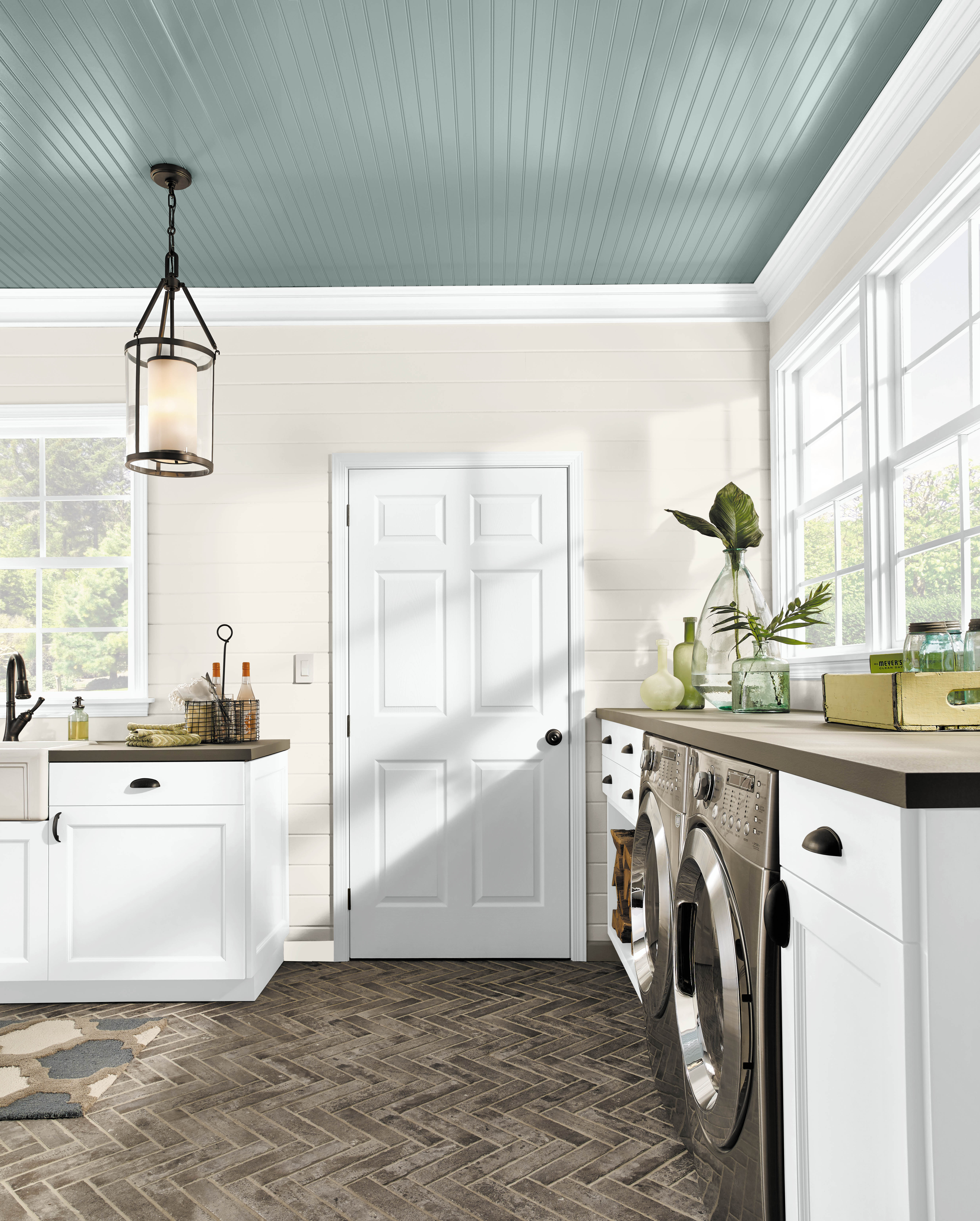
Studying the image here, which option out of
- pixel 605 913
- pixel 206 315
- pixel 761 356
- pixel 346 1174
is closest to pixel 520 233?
pixel 761 356

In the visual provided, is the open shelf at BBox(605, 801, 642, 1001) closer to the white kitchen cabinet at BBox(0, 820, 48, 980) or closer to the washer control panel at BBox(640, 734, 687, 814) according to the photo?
the washer control panel at BBox(640, 734, 687, 814)

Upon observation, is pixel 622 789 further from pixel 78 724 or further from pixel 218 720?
pixel 78 724

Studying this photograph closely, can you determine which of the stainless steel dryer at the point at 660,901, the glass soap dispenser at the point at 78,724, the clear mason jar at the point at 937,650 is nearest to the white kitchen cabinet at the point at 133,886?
the glass soap dispenser at the point at 78,724

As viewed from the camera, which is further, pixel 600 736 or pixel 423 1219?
pixel 600 736

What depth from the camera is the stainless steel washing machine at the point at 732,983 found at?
52.9 inches

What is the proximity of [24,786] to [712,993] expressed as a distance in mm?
2495

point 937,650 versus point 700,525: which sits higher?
point 700,525

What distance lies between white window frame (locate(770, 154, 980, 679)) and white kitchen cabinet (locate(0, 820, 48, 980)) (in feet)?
9.15

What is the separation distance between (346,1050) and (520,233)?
2.80 metres

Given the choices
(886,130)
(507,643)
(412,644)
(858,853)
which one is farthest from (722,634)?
(858,853)

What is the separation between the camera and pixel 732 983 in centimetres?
145

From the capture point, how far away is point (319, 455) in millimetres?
3609

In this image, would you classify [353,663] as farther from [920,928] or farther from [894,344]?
[920,928]

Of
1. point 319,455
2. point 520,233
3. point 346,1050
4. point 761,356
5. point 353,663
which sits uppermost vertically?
point 520,233
